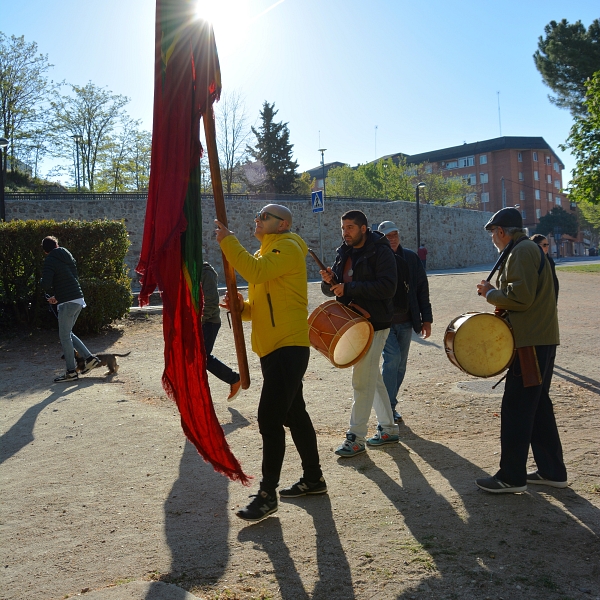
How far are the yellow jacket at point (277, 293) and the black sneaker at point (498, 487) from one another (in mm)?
1564

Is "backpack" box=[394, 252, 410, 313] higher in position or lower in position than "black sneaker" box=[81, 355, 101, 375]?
higher

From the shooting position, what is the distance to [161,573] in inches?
129

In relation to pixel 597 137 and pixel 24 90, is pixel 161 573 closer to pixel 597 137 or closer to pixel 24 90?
pixel 597 137

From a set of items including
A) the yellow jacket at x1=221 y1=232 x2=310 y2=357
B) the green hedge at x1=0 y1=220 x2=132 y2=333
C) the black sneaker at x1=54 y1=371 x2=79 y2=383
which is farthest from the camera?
the green hedge at x1=0 y1=220 x2=132 y2=333

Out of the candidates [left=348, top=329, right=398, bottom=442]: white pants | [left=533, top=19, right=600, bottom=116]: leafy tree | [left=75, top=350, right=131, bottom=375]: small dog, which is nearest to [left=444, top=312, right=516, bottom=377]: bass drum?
[left=348, top=329, right=398, bottom=442]: white pants

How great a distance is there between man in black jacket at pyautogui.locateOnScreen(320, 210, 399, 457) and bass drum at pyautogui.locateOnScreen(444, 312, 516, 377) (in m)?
0.84

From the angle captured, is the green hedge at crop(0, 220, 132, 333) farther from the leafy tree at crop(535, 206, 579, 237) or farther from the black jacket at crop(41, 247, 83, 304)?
the leafy tree at crop(535, 206, 579, 237)

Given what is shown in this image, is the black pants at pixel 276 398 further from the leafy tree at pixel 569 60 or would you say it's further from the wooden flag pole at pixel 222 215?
the leafy tree at pixel 569 60

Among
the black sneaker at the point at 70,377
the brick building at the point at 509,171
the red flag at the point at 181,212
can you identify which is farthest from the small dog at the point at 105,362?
the brick building at the point at 509,171

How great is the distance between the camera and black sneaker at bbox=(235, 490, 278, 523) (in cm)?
393

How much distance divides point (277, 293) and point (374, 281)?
Result: 1369 millimetres

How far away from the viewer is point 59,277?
900cm

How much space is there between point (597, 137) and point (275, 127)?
108 ft

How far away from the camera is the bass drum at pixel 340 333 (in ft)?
16.2
